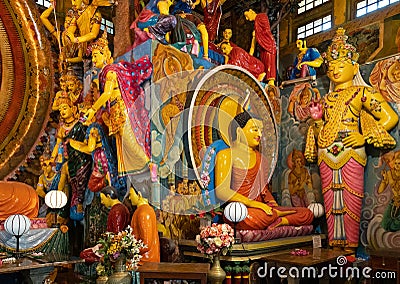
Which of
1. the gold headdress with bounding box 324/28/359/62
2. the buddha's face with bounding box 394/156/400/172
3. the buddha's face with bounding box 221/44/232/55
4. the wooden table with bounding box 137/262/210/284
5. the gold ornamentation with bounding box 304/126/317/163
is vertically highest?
the buddha's face with bounding box 221/44/232/55

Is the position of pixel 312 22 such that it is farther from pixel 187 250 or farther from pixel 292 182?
pixel 187 250

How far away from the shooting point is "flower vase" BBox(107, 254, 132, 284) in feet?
10.9

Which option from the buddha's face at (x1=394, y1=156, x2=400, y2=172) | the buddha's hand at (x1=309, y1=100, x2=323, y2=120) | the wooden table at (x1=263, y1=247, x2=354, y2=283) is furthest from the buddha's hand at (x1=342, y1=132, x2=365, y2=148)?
the wooden table at (x1=263, y1=247, x2=354, y2=283)

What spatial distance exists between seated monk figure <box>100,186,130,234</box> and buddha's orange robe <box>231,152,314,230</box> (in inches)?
49.2

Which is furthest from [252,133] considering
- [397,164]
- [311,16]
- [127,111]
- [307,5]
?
[307,5]

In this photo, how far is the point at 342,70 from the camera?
217 inches

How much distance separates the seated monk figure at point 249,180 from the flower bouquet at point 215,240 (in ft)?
3.15

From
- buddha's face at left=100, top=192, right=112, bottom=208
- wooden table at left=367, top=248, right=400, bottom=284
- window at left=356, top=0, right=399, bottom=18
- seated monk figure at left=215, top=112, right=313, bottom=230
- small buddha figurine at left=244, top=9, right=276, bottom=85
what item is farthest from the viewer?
window at left=356, top=0, right=399, bottom=18

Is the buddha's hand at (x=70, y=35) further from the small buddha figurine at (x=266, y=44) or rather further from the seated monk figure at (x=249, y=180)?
the small buddha figurine at (x=266, y=44)

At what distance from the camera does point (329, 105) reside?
18.4 ft

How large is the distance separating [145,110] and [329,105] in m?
2.50

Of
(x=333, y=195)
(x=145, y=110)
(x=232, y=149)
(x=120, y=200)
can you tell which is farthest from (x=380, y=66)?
(x=120, y=200)

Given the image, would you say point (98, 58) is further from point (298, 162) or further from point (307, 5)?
point (307, 5)

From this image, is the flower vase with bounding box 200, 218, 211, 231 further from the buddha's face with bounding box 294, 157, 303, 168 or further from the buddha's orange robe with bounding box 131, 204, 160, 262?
the buddha's face with bounding box 294, 157, 303, 168
